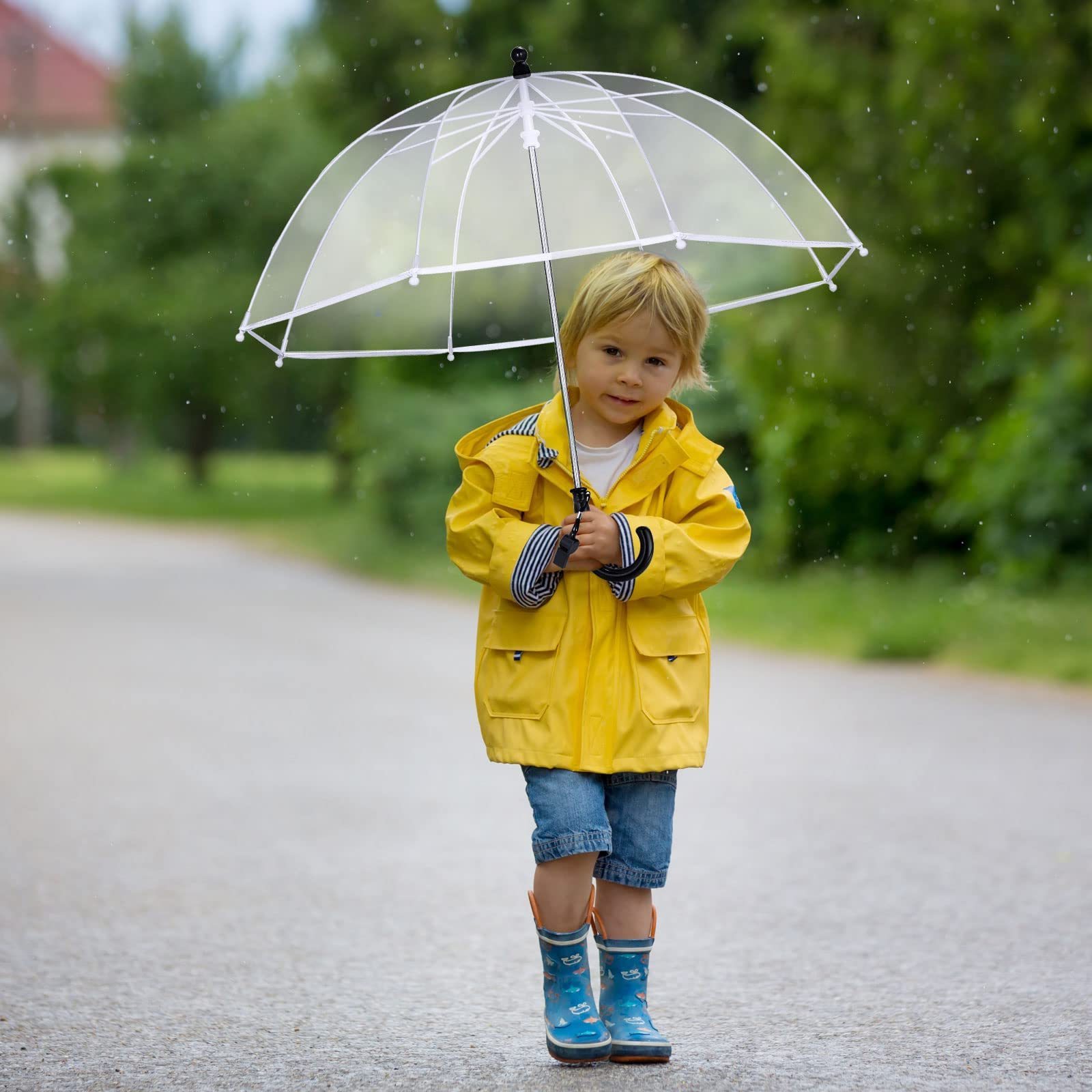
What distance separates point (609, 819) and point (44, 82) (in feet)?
203

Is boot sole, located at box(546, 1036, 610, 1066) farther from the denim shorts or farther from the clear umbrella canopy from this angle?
the clear umbrella canopy

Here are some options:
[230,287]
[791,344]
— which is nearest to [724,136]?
[791,344]

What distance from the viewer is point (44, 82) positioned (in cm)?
6103

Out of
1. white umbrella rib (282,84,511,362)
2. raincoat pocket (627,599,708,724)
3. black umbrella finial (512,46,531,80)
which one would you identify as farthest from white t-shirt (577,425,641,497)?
black umbrella finial (512,46,531,80)

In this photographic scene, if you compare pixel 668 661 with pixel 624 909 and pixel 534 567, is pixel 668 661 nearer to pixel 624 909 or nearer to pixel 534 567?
pixel 534 567

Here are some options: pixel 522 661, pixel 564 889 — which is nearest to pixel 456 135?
pixel 522 661

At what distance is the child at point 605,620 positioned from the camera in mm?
3490

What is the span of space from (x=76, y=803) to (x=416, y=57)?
1598 centimetres

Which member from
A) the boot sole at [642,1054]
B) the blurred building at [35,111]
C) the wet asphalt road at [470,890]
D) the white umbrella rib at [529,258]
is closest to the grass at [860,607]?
the wet asphalt road at [470,890]

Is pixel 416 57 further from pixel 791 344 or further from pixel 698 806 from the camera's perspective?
pixel 698 806

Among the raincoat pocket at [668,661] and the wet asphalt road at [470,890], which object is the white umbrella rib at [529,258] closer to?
the raincoat pocket at [668,661]

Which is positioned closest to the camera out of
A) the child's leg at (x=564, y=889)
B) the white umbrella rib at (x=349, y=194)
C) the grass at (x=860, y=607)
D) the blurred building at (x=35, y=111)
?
the child's leg at (x=564, y=889)

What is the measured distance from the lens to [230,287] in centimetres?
3519

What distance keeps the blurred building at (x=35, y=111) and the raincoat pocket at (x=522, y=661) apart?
5022cm
